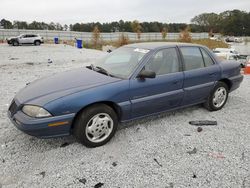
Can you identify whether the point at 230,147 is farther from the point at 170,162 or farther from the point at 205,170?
the point at 170,162

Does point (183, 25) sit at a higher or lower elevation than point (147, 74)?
higher

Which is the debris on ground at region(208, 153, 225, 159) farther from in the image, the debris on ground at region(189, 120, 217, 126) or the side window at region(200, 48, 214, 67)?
the side window at region(200, 48, 214, 67)

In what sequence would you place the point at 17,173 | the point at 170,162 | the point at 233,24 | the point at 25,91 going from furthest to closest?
the point at 233,24
the point at 25,91
the point at 170,162
the point at 17,173

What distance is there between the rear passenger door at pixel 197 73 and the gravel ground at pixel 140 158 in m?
0.59

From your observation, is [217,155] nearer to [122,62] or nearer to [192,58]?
[192,58]

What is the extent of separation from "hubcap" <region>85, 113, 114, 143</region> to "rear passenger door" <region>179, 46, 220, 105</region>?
1626mm

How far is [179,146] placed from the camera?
3340 millimetres

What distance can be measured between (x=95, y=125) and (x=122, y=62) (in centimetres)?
134

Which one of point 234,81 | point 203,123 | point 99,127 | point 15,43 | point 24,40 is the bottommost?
point 203,123

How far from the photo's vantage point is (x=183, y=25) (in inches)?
3912

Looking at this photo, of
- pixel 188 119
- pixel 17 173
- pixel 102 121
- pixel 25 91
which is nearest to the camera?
pixel 17 173

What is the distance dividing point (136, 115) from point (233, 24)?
4308 inches

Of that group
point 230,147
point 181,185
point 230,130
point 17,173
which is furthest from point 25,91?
point 230,130

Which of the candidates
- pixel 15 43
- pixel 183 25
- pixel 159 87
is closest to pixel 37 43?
pixel 15 43
